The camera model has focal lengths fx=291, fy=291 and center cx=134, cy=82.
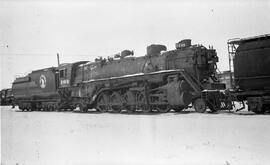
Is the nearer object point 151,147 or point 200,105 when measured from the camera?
point 151,147

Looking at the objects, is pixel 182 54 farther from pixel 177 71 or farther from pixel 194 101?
pixel 194 101

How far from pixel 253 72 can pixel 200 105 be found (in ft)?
10.3

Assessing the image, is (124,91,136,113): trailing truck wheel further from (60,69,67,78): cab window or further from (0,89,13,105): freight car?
(0,89,13,105): freight car

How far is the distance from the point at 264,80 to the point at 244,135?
611cm

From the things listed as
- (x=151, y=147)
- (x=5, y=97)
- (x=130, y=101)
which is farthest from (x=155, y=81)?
(x=5, y=97)

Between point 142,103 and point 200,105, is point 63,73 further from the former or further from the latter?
point 200,105

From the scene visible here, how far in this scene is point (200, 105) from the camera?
15016mm

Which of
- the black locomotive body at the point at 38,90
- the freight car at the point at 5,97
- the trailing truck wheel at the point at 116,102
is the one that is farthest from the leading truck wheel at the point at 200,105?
the freight car at the point at 5,97

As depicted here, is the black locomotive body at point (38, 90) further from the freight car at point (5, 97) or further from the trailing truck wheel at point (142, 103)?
the freight car at point (5, 97)

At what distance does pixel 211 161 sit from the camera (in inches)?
223

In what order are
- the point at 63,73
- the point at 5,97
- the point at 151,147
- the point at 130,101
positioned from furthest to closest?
the point at 5,97, the point at 63,73, the point at 130,101, the point at 151,147

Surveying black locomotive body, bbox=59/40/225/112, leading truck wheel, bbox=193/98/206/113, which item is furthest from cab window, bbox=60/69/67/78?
leading truck wheel, bbox=193/98/206/113

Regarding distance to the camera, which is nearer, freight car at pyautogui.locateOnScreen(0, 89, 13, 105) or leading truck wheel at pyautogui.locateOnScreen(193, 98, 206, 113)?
leading truck wheel at pyautogui.locateOnScreen(193, 98, 206, 113)

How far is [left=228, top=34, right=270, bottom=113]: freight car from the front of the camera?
42.1 ft
